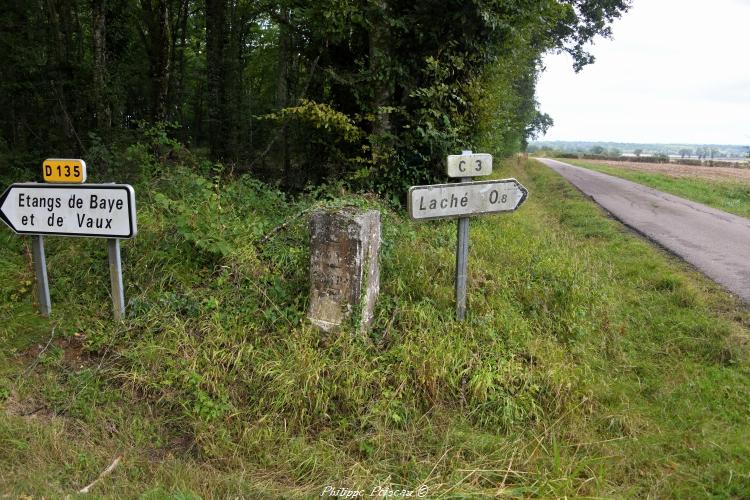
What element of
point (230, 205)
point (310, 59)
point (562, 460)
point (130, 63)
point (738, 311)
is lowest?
point (562, 460)

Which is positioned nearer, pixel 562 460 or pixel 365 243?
pixel 562 460

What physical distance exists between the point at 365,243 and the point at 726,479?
2.83 metres

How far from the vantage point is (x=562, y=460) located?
10.5 ft

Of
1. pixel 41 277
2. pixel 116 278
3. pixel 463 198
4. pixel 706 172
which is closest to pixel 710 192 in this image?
pixel 706 172

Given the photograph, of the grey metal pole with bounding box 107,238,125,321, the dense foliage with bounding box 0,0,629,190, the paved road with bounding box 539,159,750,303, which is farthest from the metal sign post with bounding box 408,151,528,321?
the paved road with bounding box 539,159,750,303

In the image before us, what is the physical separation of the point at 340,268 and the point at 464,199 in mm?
1218

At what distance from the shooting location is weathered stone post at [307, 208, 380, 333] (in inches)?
158

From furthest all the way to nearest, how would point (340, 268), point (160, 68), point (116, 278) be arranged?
1. point (160, 68)
2. point (116, 278)
3. point (340, 268)

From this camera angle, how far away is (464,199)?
4.26 m

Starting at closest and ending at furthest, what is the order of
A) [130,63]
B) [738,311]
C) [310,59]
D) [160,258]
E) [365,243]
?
[365,243] < [160,258] < [738,311] < [310,59] < [130,63]

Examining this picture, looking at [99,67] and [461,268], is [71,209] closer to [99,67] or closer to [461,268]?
[461,268]

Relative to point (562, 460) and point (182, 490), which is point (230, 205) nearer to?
point (182, 490)

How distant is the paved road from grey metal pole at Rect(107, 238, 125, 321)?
6.56m

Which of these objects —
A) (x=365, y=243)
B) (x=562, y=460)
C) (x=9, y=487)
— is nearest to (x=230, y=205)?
(x=365, y=243)
